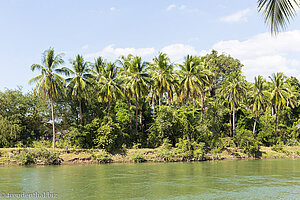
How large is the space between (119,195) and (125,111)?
25150mm

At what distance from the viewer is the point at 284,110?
169ft

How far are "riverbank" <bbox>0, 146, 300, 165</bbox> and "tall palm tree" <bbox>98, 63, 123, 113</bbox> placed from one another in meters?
6.70

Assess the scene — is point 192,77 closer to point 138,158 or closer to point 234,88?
point 234,88

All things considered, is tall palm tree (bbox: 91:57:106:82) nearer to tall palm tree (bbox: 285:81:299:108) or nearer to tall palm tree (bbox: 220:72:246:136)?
tall palm tree (bbox: 220:72:246:136)

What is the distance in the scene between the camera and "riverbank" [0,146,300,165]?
29.9 meters

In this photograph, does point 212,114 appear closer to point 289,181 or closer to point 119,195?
point 289,181

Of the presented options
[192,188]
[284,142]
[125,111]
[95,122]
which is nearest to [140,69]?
[125,111]

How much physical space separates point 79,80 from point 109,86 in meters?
3.72

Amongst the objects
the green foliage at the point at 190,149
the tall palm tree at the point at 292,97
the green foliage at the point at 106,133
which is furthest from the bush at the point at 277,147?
the green foliage at the point at 106,133

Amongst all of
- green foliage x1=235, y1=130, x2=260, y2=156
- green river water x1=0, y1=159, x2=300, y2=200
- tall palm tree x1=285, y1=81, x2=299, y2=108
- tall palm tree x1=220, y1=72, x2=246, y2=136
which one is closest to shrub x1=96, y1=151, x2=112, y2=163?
green river water x1=0, y1=159, x2=300, y2=200

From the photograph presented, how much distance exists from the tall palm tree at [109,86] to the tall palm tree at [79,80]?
181cm

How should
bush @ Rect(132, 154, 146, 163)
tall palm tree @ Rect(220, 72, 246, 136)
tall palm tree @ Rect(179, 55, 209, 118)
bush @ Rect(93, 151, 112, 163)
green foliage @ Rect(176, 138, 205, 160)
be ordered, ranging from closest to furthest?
bush @ Rect(93, 151, 112, 163) → bush @ Rect(132, 154, 146, 163) → green foliage @ Rect(176, 138, 205, 160) → tall palm tree @ Rect(179, 55, 209, 118) → tall palm tree @ Rect(220, 72, 246, 136)

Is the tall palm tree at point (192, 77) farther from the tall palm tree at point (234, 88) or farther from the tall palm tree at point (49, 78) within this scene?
the tall palm tree at point (49, 78)

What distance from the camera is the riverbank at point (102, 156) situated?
29906 mm
